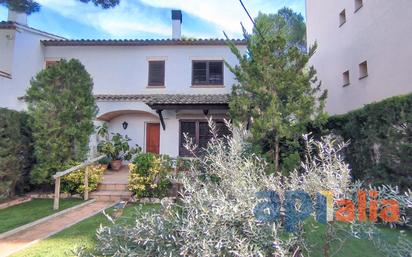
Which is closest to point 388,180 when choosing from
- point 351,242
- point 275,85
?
point 351,242

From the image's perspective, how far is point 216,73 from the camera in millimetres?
15812

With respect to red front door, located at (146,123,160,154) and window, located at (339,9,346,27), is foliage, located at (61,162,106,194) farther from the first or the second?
window, located at (339,9,346,27)

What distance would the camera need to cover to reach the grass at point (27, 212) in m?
7.30

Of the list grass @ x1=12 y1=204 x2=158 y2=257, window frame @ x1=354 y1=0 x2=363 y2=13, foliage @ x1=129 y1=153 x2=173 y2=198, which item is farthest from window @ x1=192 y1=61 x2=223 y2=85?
grass @ x1=12 y1=204 x2=158 y2=257

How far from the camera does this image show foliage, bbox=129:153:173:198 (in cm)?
977

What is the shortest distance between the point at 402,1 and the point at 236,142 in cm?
976

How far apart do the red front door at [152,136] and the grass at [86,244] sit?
9.27 m

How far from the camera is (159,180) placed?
32.8 ft

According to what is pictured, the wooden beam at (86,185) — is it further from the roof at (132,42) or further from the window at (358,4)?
the window at (358,4)

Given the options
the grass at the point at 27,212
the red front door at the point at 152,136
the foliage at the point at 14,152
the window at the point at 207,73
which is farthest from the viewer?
the red front door at the point at 152,136

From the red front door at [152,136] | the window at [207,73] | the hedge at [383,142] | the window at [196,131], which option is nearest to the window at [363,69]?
the hedge at [383,142]

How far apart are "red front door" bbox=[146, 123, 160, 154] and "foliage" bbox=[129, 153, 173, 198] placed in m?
6.10

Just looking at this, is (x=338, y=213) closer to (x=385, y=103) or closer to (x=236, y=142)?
(x=236, y=142)

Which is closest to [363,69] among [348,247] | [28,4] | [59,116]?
[348,247]
